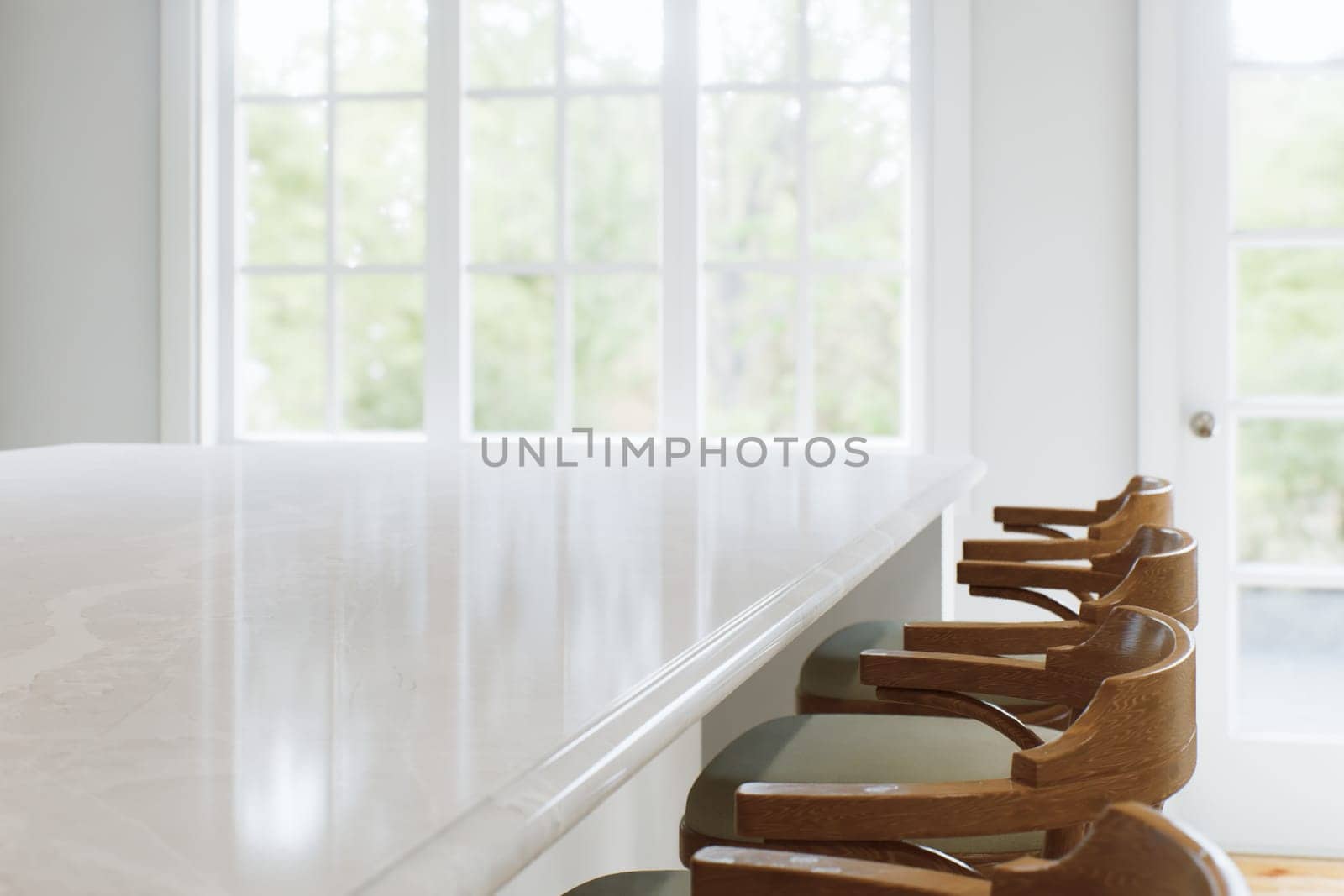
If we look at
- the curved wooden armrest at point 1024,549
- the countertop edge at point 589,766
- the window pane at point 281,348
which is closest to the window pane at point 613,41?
the window pane at point 281,348

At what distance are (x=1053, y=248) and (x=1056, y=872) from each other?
2958 mm

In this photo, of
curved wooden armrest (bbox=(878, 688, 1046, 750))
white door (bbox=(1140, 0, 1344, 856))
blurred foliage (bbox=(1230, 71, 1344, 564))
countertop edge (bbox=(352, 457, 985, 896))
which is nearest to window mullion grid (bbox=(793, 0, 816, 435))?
white door (bbox=(1140, 0, 1344, 856))

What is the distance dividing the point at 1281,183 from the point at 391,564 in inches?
118

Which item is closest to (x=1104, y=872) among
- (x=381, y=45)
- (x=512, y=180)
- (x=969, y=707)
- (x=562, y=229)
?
(x=969, y=707)

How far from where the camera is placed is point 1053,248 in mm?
3264

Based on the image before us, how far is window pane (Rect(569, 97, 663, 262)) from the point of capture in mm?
3646

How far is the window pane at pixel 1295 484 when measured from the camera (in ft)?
10.6

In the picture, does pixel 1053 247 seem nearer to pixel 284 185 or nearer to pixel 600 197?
pixel 600 197

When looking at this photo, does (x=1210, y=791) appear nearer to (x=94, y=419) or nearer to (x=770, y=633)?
(x=770, y=633)

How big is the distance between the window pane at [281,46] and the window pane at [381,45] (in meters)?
0.07

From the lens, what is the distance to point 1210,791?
3188 millimetres

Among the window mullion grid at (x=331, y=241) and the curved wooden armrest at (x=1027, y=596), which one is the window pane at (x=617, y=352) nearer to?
the window mullion grid at (x=331, y=241)

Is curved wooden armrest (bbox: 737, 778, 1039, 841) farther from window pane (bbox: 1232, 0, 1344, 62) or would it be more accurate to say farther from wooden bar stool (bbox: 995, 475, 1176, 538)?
window pane (bbox: 1232, 0, 1344, 62)

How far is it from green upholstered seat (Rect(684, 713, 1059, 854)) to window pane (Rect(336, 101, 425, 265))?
273 centimetres
